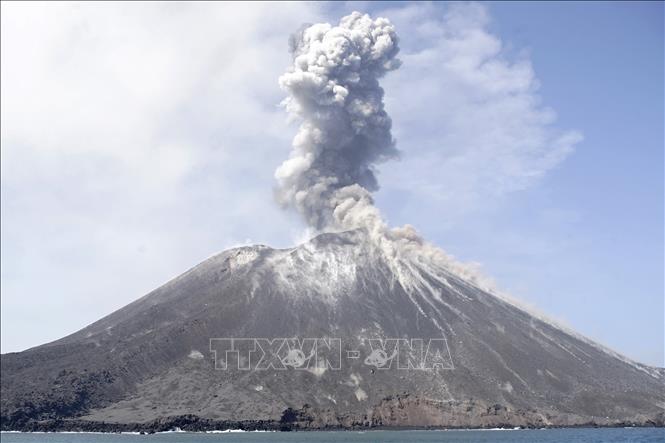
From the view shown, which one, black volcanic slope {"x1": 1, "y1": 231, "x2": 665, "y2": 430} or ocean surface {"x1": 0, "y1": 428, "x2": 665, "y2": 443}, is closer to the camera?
ocean surface {"x1": 0, "y1": 428, "x2": 665, "y2": 443}

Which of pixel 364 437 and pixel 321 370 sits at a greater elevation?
pixel 321 370

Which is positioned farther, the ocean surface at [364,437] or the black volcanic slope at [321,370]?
the black volcanic slope at [321,370]

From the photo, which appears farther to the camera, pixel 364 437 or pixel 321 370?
pixel 321 370

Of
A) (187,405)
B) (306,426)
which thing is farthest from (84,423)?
(306,426)

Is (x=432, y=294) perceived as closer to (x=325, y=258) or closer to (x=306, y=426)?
(x=325, y=258)

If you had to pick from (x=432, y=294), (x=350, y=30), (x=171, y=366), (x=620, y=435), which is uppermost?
(x=350, y=30)
